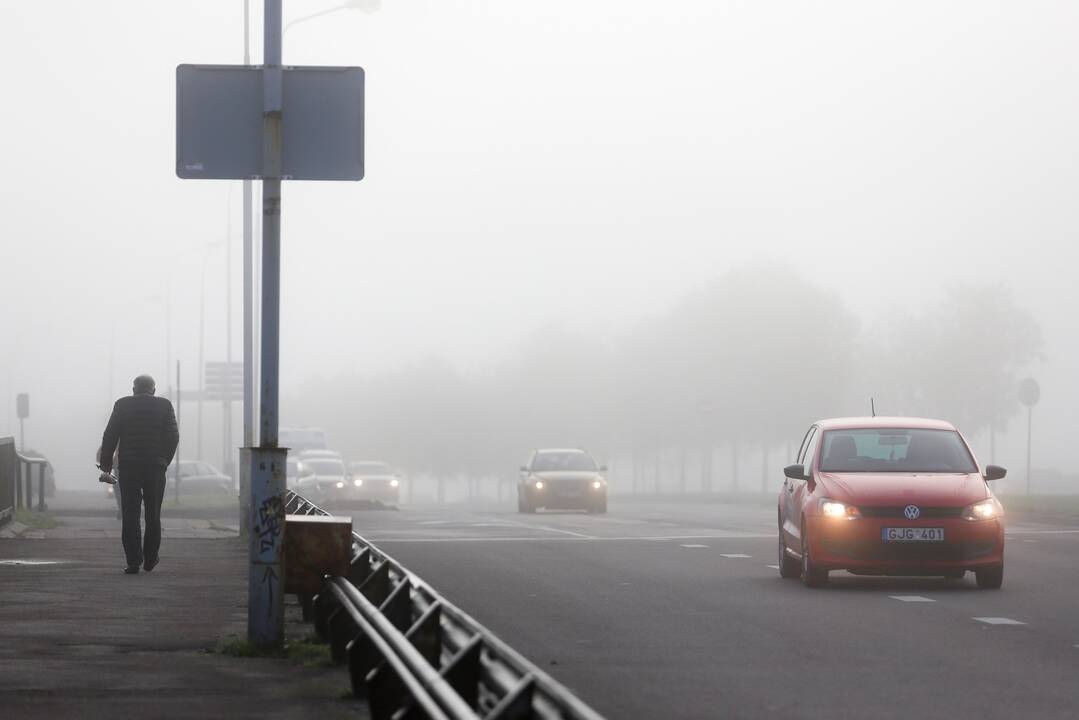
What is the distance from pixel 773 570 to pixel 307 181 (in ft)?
31.4

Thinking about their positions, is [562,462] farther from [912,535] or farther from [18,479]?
[912,535]

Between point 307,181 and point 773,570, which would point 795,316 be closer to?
point 773,570

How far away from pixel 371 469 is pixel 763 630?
1910 inches

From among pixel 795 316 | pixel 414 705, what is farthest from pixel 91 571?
pixel 795 316

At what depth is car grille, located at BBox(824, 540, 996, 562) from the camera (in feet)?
53.2

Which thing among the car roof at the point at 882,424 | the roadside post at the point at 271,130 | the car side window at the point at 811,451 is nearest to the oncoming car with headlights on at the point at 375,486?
the car side window at the point at 811,451

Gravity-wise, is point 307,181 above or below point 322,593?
above

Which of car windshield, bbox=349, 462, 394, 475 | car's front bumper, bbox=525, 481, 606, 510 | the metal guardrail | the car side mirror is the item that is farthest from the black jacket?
car windshield, bbox=349, 462, 394, 475

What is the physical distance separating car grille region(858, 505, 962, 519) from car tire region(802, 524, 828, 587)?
0.64 m

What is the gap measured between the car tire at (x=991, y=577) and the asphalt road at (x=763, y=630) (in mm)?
187

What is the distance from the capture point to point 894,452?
17406 mm

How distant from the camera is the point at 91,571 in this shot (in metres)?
18.0

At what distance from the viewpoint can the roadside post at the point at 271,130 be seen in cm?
1095

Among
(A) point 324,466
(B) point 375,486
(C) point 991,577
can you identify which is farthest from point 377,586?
(A) point 324,466
